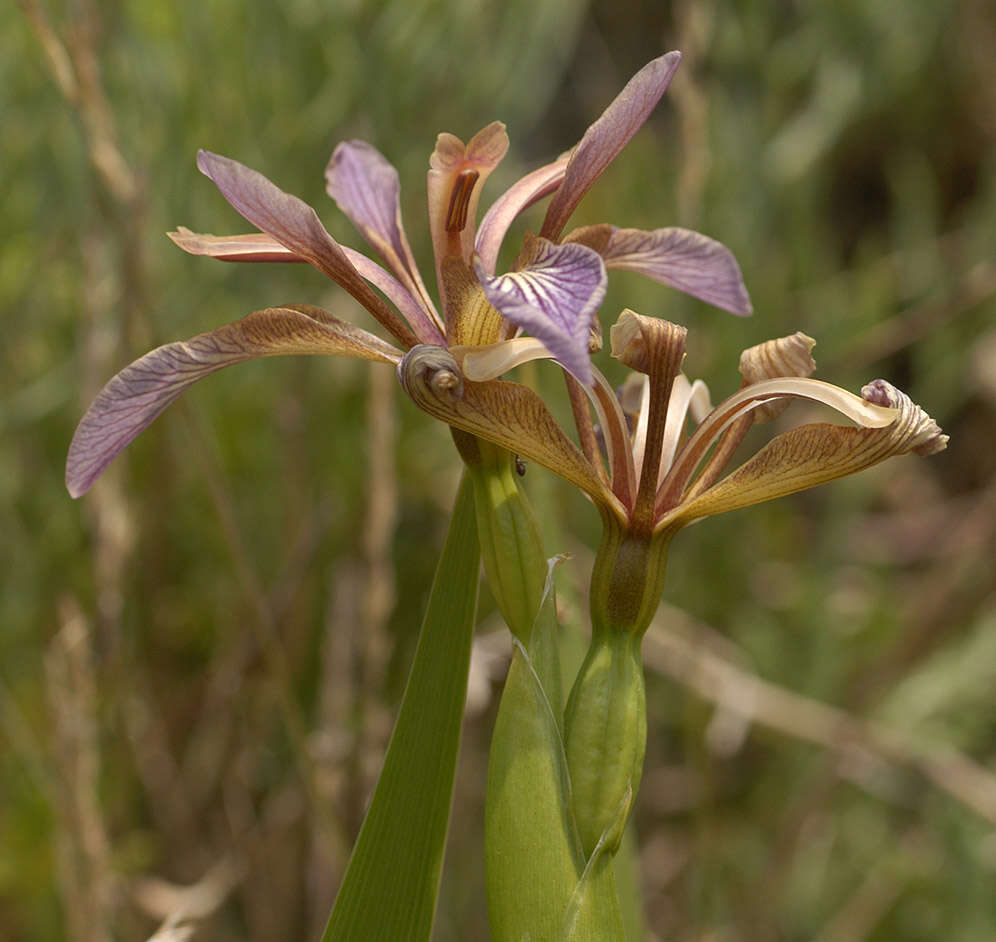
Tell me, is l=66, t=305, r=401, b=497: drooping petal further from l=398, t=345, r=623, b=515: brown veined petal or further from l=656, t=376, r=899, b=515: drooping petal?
l=656, t=376, r=899, b=515: drooping petal

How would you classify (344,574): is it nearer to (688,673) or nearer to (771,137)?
(688,673)

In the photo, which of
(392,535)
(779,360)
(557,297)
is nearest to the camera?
(557,297)

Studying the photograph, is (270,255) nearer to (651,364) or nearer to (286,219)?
(286,219)

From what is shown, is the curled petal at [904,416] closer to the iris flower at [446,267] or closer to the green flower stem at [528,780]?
the iris flower at [446,267]

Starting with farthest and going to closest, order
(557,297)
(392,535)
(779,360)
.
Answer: (392,535) < (779,360) < (557,297)

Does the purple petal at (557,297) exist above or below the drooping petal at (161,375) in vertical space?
below

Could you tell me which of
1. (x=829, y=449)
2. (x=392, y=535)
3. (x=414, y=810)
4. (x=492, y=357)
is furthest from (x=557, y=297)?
(x=392, y=535)

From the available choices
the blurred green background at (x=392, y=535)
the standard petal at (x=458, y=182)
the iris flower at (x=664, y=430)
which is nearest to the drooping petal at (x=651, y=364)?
the iris flower at (x=664, y=430)
